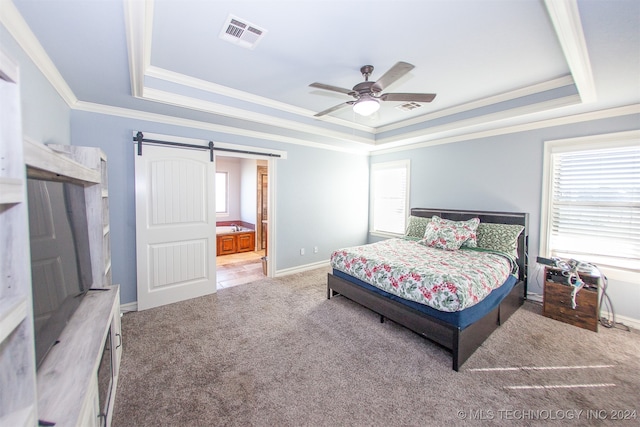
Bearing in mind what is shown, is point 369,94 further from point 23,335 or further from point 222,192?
point 222,192

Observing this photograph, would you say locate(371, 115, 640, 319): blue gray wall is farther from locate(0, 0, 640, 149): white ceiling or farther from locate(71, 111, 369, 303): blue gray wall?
locate(71, 111, 369, 303): blue gray wall

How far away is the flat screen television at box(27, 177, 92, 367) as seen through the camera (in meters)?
1.13

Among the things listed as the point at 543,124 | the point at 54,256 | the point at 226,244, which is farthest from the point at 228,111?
the point at 543,124

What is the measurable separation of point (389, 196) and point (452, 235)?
6.55ft

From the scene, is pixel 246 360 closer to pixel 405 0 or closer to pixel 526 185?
pixel 405 0

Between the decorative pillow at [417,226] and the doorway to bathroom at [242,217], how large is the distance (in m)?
2.51

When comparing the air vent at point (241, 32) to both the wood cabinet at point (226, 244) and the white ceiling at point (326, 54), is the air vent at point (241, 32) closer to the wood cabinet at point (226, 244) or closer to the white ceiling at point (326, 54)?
the white ceiling at point (326, 54)

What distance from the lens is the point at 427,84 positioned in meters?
2.99

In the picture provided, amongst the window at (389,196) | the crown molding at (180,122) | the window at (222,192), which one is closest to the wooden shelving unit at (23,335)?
the crown molding at (180,122)

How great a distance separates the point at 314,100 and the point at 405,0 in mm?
1827

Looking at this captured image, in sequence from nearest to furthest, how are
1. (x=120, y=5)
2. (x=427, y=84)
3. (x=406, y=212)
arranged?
1. (x=120, y=5)
2. (x=427, y=84)
3. (x=406, y=212)

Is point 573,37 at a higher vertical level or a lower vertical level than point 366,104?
higher

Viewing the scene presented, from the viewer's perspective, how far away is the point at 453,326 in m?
Result: 2.19

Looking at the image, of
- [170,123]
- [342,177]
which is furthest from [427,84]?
[170,123]
